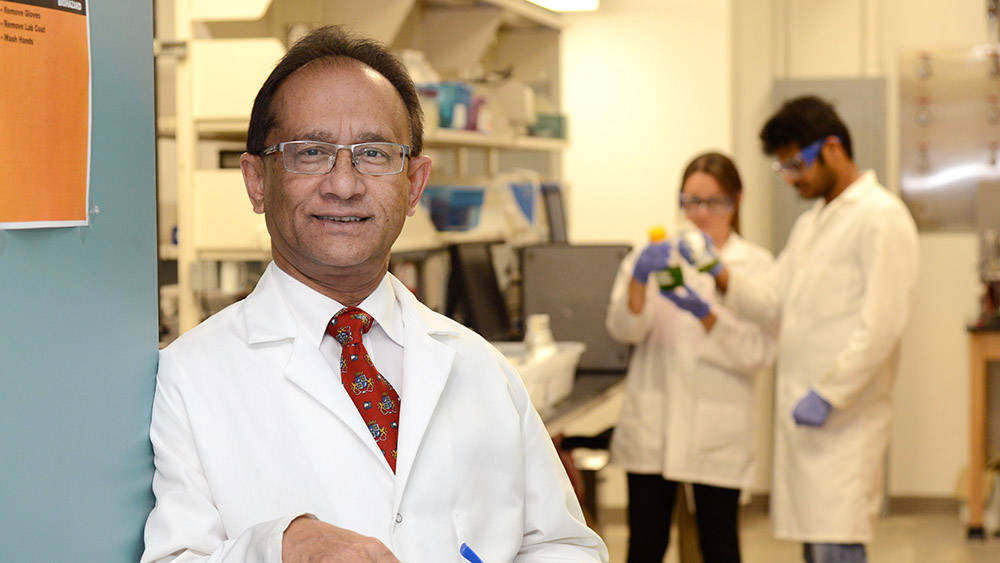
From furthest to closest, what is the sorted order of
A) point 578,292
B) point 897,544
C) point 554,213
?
point 897,544 → point 554,213 → point 578,292

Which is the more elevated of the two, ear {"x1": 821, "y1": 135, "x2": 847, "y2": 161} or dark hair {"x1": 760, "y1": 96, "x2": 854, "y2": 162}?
dark hair {"x1": 760, "y1": 96, "x2": 854, "y2": 162}

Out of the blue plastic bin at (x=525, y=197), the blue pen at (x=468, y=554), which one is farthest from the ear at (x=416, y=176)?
the blue plastic bin at (x=525, y=197)

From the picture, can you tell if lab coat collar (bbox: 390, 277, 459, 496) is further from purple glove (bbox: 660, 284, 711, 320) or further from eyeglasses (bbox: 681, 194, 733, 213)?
eyeglasses (bbox: 681, 194, 733, 213)

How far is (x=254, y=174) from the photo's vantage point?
1.33 meters

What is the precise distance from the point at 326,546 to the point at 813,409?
2256mm

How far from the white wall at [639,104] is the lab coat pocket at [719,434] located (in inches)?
72.4

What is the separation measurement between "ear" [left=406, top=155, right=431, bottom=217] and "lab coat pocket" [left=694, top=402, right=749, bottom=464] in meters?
2.07

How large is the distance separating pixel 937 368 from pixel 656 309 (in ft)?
8.86

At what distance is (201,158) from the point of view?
288cm

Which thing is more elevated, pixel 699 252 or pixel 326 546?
pixel 699 252

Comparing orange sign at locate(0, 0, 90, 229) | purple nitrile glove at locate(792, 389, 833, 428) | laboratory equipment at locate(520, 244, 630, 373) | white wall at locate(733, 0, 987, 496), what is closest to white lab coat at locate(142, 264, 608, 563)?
orange sign at locate(0, 0, 90, 229)

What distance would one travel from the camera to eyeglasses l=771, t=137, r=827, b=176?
3207 millimetres

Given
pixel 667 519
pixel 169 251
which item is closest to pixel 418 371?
pixel 169 251

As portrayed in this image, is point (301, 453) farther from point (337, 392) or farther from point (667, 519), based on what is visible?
point (667, 519)
